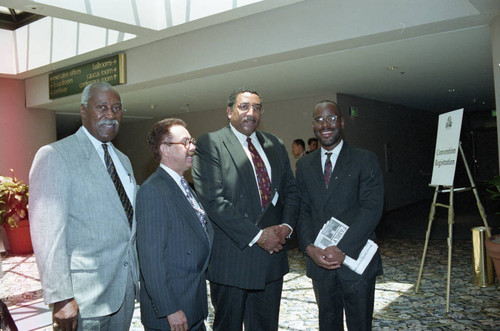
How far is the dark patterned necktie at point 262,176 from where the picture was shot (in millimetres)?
2631

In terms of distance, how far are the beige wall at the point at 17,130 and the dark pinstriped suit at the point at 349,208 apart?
8.32m

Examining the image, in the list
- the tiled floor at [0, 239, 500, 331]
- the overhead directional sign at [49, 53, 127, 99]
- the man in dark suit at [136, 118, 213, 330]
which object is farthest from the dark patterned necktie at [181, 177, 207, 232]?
the overhead directional sign at [49, 53, 127, 99]

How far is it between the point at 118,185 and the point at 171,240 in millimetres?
370

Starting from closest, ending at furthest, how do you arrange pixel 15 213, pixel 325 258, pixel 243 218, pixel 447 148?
1. pixel 243 218
2. pixel 325 258
3. pixel 447 148
4. pixel 15 213

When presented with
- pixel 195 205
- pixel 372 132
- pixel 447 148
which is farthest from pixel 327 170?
pixel 372 132

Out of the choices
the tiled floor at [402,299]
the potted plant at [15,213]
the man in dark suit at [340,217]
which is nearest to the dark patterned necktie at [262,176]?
the man in dark suit at [340,217]

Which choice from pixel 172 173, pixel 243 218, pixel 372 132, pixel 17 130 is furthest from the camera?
pixel 372 132

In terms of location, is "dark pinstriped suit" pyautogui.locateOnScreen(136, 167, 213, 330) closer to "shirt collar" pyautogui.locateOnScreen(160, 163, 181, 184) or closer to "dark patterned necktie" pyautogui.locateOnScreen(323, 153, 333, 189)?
"shirt collar" pyautogui.locateOnScreen(160, 163, 181, 184)

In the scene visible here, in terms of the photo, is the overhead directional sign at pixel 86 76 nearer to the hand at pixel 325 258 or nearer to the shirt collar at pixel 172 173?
the shirt collar at pixel 172 173

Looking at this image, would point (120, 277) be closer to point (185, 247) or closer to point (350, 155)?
point (185, 247)

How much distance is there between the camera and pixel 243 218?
2.46 meters

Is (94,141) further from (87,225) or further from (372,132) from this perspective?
(372,132)

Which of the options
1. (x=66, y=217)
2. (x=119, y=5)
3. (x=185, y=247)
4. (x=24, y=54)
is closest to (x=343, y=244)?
(x=185, y=247)

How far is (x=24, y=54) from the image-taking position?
822cm
